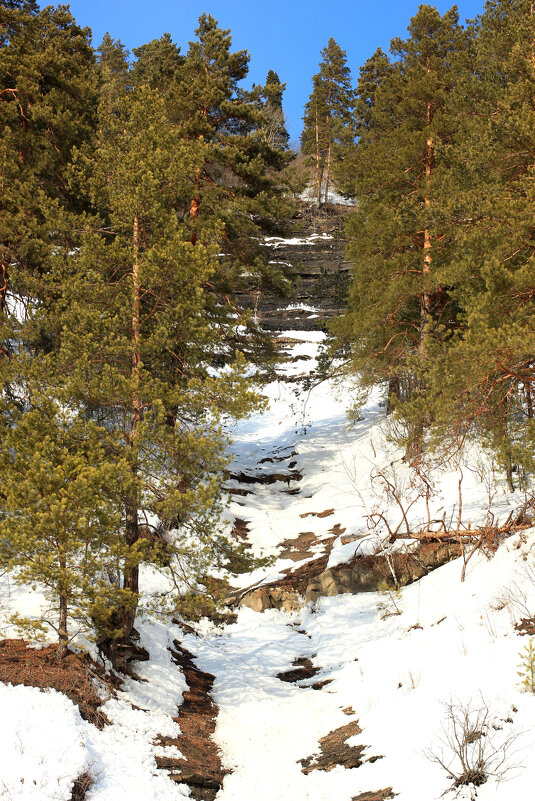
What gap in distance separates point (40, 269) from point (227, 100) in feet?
24.2

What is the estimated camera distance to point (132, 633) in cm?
781

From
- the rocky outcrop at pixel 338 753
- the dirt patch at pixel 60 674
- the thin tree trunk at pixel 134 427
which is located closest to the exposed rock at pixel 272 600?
the thin tree trunk at pixel 134 427

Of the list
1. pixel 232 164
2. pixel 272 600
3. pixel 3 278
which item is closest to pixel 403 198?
pixel 232 164

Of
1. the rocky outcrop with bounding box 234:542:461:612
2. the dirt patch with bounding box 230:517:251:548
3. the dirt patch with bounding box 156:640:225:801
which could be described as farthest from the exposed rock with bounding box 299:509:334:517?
the dirt patch with bounding box 156:640:225:801

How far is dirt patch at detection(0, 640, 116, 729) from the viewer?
545cm

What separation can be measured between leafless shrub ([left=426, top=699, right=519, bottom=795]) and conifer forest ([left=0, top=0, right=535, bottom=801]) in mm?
31

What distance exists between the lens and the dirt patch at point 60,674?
5.45 meters

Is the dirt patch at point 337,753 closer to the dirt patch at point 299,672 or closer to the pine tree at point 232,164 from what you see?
the dirt patch at point 299,672

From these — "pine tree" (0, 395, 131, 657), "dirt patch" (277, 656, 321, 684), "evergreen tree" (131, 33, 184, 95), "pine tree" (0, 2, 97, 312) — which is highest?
→ "evergreen tree" (131, 33, 184, 95)

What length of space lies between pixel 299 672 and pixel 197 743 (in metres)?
2.80

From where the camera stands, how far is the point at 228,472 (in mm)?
8305

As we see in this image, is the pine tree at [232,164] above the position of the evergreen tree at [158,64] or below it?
below

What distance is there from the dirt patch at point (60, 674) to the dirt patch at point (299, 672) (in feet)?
9.77

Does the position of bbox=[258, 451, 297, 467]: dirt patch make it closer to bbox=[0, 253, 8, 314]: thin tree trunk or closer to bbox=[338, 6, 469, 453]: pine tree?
bbox=[338, 6, 469, 453]: pine tree
